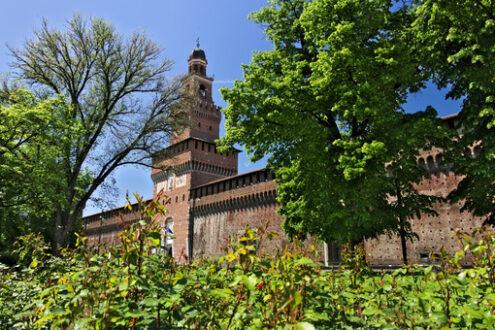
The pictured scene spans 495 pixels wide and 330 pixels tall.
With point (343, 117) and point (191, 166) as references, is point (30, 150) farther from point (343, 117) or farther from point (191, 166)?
point (191, 166)

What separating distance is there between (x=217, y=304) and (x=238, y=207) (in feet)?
90.2

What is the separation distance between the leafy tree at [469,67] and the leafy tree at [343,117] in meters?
0.75

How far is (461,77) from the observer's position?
10.1 meters

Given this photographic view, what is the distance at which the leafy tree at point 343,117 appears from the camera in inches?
411

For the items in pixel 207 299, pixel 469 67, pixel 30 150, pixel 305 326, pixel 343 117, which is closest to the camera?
pixel 305 326

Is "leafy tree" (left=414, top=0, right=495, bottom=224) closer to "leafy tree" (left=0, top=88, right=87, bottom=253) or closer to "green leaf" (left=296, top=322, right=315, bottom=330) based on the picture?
"green leaf" (left=296, top=322, right=315, bottom=330)

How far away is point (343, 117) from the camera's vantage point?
38.9ft

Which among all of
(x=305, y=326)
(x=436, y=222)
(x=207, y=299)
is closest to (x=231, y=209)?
(x=436, y=222)

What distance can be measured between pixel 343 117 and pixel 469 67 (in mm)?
3922

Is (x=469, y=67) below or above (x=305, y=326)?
above

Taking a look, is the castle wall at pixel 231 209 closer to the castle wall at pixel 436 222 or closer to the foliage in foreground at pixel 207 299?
the castle wall at pixel 436 222

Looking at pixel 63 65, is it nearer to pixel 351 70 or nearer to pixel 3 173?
pixel 3 173

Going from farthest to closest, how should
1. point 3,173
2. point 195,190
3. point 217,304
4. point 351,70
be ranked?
1. point 195,190
2. point 3,173
3. point 351,70
4. point 217,304

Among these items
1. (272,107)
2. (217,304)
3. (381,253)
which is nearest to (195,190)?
(381,253)
